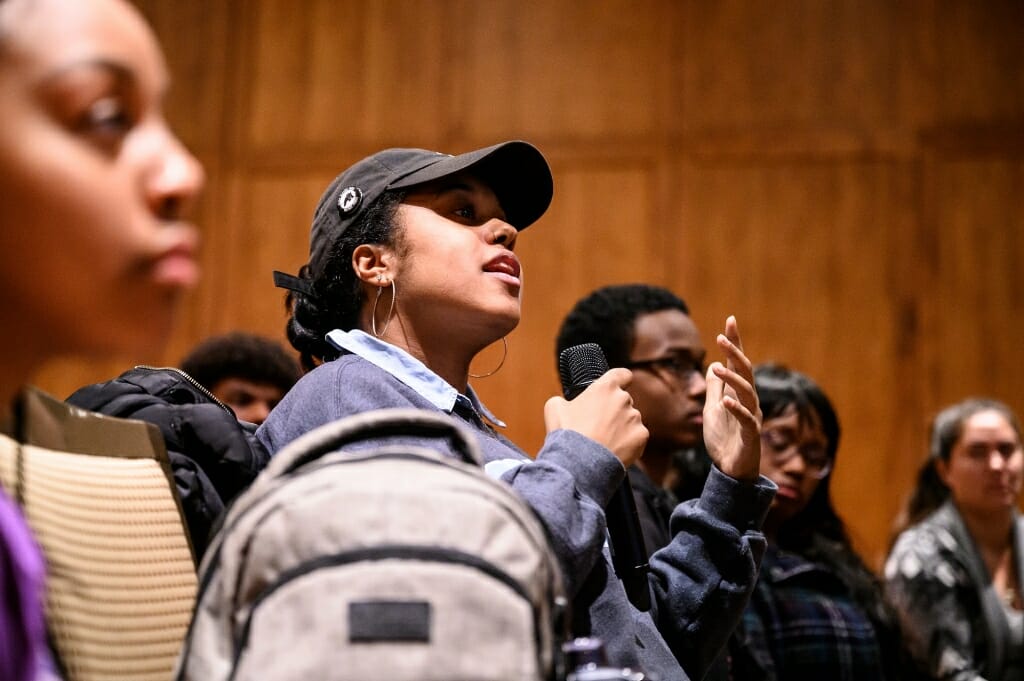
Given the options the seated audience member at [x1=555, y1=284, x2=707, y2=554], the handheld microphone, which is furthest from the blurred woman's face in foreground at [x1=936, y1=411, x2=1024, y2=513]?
the handheld microphone

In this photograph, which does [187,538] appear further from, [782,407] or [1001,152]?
[1001,152]

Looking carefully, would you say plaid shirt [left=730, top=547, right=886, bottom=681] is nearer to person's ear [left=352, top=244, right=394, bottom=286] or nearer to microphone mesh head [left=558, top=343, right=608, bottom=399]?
microphone mesh head [left=558, top=343, right=608, bottom=399]

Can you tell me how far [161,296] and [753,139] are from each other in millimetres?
3848

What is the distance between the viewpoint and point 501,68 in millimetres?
4555

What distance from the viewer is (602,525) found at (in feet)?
3.85

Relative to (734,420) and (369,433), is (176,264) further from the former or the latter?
(734,420)

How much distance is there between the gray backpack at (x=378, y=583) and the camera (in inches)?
32.2

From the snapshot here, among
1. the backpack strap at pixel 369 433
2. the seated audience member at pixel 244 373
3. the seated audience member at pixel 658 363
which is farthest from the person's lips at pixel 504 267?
the seated audience member at pixel 244 373

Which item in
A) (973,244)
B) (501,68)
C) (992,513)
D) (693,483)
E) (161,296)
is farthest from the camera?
(501,68)

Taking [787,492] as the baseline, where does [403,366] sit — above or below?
above

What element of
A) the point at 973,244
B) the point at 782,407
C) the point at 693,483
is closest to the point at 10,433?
the point at 693,483

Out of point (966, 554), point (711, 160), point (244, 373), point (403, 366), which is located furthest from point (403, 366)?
point (711, 160)

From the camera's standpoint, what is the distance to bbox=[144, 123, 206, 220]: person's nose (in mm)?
823

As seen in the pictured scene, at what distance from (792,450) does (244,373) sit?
1.38 metres
